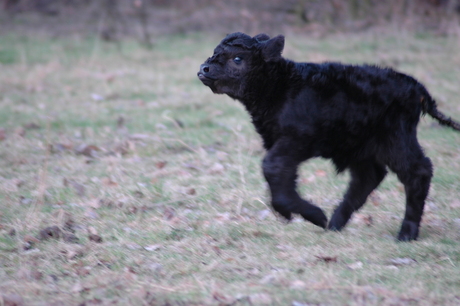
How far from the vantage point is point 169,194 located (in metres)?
5.96

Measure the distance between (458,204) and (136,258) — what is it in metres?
3.23

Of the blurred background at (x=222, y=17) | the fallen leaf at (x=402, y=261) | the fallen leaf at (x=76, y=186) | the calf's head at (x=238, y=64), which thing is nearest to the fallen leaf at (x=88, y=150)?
the fallen leaf at (x=76, y=186)

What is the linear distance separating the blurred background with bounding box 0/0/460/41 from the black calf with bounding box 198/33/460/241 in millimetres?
11480

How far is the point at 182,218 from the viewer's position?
5305 mm

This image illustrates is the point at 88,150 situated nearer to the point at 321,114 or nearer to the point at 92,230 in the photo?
the point at 92,230

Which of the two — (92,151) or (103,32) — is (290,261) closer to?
(92,151)

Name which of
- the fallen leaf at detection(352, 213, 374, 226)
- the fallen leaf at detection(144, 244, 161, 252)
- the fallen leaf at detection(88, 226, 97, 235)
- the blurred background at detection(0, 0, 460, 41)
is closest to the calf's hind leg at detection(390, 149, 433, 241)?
the fallen leaf at detection(352, 213, 374, 226)

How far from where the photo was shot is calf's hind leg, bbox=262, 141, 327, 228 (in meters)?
4.58

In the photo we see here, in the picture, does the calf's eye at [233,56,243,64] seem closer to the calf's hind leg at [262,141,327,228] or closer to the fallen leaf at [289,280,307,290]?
the calf's hind leg at [262,141,327,228]

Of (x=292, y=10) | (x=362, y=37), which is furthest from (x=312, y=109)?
(x=292, y=10)

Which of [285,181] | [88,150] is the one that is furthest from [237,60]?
[88,150]

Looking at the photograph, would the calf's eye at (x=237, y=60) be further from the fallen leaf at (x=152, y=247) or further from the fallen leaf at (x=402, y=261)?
the fallen leaf at (x=402, y=261)

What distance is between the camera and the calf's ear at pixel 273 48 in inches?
190

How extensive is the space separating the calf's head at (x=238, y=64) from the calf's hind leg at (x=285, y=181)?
2.19 feet
